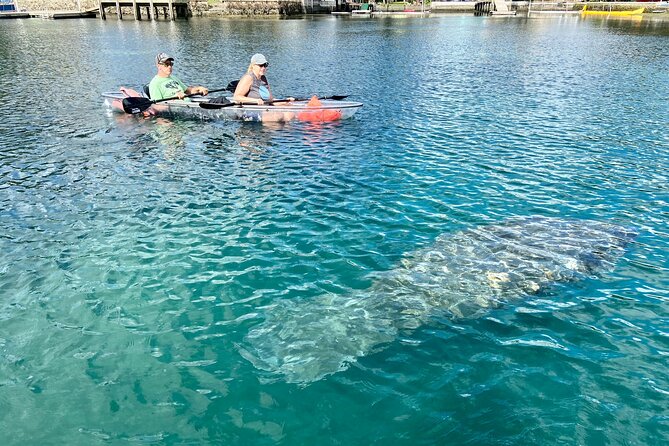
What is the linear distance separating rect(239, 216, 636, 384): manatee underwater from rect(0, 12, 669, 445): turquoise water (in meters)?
0.15

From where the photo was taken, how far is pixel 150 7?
3642 inches

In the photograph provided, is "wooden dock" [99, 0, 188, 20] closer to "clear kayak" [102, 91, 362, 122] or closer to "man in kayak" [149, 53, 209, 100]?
"man in kayak" [149, 53, 209, 100]

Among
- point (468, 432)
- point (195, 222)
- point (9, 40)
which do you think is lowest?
point (468, 432)

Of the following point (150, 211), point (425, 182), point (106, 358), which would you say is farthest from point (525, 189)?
point (106, 358)

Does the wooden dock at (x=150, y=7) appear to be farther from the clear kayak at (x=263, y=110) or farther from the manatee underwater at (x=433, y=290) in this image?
the manatee underwater at (x=433, y=290)

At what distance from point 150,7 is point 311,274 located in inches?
4014

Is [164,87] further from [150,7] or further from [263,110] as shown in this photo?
[150,7]

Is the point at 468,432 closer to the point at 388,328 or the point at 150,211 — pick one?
the point at 388,328

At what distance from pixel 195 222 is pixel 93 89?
19.9m

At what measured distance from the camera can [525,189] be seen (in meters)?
12.5

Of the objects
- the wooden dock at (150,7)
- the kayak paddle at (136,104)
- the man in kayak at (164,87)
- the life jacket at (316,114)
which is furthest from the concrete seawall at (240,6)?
the life jacket at (316,114)

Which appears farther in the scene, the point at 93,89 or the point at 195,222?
the point at 93,89

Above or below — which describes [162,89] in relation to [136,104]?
above

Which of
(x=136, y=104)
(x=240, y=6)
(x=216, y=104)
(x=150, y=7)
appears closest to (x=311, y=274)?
(x=216, y=104)
